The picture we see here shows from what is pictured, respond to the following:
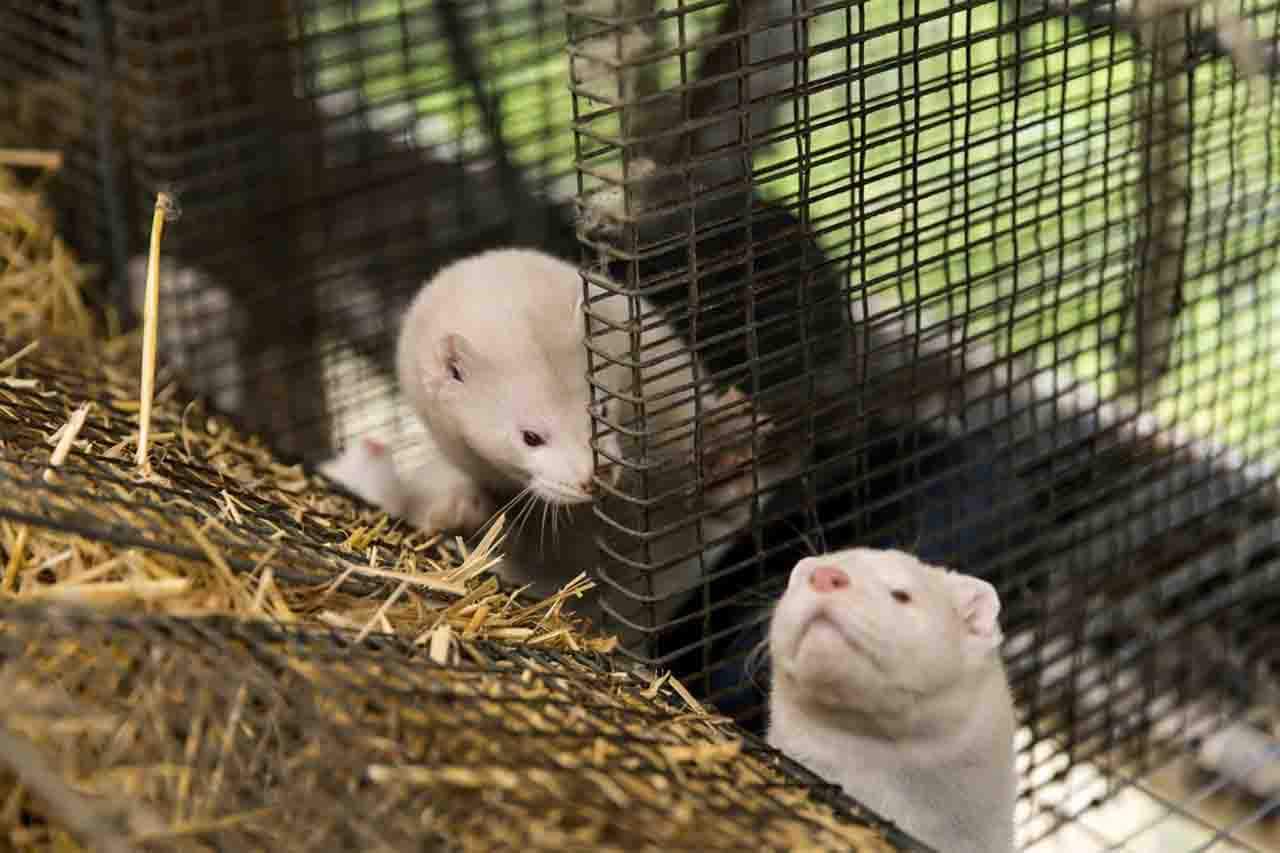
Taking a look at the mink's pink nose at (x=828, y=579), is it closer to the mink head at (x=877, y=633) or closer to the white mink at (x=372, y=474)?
the mink head at (x=877, y=633)

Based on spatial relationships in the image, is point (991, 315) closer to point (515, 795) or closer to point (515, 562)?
point (515, 562)

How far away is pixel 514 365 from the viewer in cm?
238

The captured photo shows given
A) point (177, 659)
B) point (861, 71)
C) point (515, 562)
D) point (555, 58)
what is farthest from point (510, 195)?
point (177, 659)

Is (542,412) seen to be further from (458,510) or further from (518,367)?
(458,510)

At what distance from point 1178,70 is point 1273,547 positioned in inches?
38.1

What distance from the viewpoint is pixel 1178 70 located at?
2326 millimetres

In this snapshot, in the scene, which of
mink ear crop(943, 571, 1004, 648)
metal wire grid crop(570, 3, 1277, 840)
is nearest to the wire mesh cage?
metal wire grid crop(570, 3, 1277, 840)

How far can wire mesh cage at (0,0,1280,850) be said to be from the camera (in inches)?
77.0

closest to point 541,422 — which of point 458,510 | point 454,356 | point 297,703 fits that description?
point 454,356

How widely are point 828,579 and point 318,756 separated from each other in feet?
2.14

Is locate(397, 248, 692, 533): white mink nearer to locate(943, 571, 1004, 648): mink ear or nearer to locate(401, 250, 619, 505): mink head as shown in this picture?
locate(401, 250, 619, 505): mink head

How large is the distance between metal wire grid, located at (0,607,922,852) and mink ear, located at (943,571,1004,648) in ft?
1.27

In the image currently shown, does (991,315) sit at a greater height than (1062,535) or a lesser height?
greater

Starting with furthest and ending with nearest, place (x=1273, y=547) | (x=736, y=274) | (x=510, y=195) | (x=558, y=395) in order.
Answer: (x=510, y=195)
(x=1273, y=547)
(x=558, y=395)
(x=736, y=274)
